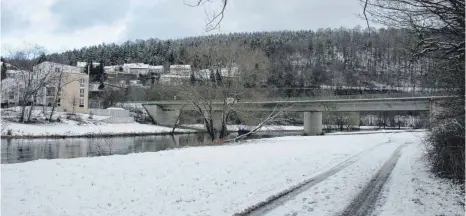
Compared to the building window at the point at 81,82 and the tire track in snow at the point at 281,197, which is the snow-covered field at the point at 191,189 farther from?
the building window at the point at 81,82

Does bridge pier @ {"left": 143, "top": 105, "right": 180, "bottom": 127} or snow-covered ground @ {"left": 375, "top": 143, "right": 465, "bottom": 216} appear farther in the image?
bridge pier @ {"left": 143, "top": 105, "right": 180, "bottom": 127}

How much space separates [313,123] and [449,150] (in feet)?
190

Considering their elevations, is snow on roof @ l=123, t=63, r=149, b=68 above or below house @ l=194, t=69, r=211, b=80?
above

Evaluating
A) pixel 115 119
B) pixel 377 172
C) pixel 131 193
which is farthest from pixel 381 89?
pixel 131 193

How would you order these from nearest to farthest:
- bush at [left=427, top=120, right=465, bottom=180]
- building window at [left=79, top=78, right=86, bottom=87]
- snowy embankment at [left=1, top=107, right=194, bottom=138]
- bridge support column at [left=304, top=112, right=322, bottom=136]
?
bush at [left=427, top=120, right=465, bottom=180]
snowy embankment at [left=1, top=107, right=194, bottom=138]
bridge support column at [left=304, top=112, right=322, bottom=136]
building window at [left=79, top=78, right=86, bottom=87]

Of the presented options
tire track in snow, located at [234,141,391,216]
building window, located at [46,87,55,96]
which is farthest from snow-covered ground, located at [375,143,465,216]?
building window, located at [46,87,55,96]

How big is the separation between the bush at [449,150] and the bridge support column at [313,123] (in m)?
54.8

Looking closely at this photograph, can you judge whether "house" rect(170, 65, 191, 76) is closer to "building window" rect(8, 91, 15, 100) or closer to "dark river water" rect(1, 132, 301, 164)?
"dark river water" rect(1, 132, 301, 164)

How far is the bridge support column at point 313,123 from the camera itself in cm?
7025

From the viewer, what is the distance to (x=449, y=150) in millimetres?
13688

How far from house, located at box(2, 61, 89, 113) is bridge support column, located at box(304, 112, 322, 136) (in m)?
44.6

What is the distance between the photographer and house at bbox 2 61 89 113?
71.3m

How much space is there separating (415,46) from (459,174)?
484 cm

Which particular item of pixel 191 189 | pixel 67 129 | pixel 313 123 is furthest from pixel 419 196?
pixel 313 123
